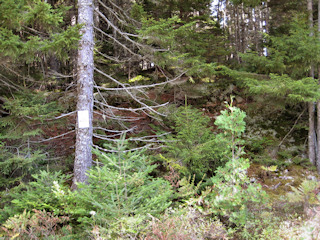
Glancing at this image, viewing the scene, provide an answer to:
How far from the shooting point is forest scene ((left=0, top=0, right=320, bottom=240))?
11.3 feet

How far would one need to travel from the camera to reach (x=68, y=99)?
7.57 meters

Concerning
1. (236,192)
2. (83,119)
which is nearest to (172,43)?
(83,119)

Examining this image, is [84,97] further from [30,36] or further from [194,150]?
[194,150]

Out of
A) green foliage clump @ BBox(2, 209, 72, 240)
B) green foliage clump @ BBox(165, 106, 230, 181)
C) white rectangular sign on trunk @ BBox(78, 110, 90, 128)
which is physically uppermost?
white rectangular sign on trunk @ BBox(78, 110, 90, 128)

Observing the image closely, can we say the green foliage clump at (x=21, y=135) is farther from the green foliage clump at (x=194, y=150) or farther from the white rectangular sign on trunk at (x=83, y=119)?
the green foliage clump at (x=194, y=150)

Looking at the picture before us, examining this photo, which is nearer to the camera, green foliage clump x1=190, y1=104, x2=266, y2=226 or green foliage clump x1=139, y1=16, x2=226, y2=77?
green foliage clump x1=190, y1=104, x2=266, y2=226

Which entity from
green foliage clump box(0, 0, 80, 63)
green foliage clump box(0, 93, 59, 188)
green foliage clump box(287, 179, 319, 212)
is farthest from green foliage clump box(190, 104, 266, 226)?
green foliage clump box(0, 93, 59, 188)

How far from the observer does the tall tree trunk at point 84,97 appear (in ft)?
17.3

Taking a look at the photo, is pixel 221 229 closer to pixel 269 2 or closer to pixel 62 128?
pixel 62 128

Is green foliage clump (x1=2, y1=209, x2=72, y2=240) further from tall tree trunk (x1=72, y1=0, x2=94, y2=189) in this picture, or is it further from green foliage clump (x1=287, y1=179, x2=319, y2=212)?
green foliage clump (x1=287, y1=179, x2=319, y2=212)

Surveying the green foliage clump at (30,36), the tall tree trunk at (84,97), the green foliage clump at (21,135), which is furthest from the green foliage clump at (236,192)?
the green foliage clump at (21,135)

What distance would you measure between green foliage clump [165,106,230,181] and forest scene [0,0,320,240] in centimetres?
4

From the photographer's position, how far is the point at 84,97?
17.6 ft

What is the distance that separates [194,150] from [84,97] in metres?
3.09
